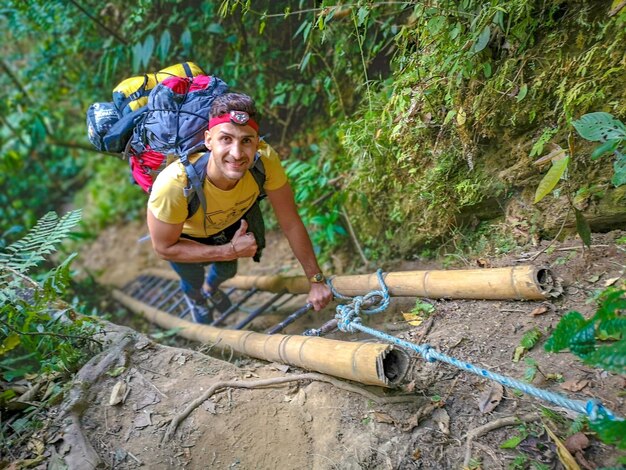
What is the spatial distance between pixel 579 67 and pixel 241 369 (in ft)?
8.59

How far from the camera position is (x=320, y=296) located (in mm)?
3430

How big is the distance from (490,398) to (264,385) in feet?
4.01

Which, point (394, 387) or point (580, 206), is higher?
point (580, 206)

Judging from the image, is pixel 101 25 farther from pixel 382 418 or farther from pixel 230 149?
pixel 382 418

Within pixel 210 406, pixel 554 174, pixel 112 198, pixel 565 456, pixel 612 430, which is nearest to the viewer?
pixel 612 430

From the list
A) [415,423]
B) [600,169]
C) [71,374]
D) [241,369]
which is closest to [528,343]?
[415,423]

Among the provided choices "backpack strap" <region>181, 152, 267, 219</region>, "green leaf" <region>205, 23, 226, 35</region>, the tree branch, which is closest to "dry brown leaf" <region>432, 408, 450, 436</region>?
"backpack strap" <region>181, 152, 267, 219</region>

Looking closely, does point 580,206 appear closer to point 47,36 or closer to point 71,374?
point 71,374

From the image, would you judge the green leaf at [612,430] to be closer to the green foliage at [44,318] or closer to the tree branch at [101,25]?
the green foliage at [44,318]

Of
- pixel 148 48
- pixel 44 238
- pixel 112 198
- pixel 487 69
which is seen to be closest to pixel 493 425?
pixel 487 69

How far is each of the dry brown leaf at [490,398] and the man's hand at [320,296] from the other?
1.40m

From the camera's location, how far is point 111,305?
6.35 m

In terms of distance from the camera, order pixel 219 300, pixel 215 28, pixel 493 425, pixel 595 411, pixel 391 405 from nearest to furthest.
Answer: pixel 595 411 < pixel 493 425 < pixel 391 405 < pixel 215 28 < pixel 219 300

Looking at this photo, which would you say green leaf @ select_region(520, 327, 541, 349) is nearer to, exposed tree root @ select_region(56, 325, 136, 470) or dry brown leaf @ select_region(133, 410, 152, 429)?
dry brown leaf @ select_region(133, 410, 152, 429)
